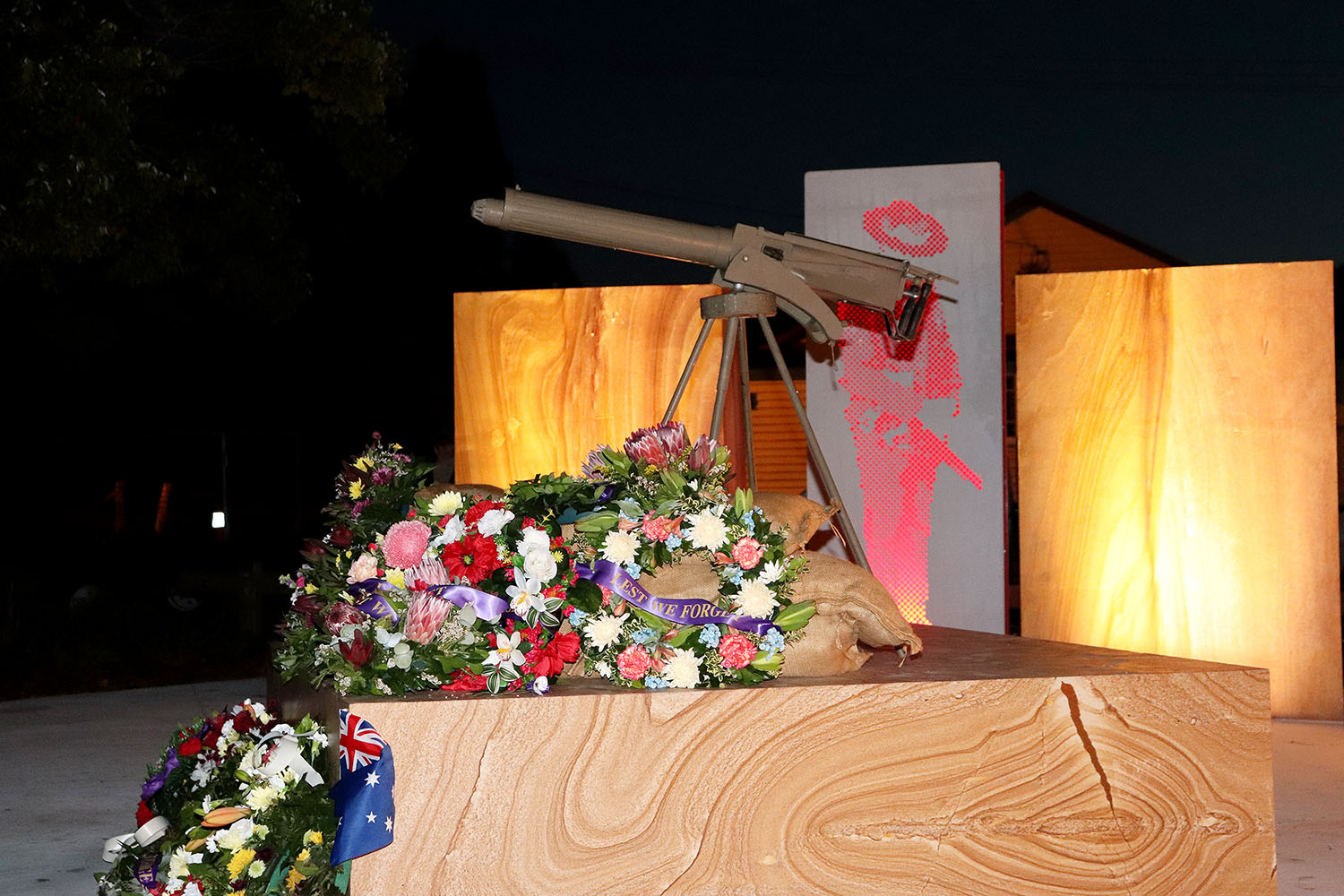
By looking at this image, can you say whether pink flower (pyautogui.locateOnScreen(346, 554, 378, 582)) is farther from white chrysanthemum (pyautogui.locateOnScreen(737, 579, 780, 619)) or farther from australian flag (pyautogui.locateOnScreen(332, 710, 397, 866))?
white chrysanthemum (pyautogui.locateOnScreen(737, 579, 780, 619))

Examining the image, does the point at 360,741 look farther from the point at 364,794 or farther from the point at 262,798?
the point at 262,798

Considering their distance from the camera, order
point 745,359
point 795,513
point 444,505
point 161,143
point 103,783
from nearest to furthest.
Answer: point 444,505, point 795,513, point 745,359, point 103,783, point 161,143

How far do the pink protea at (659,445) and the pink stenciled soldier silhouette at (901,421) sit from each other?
246 centimetres

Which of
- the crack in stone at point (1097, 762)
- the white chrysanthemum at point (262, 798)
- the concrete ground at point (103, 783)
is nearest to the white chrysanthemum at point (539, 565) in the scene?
the white chrysanthemum at point (262, 798)

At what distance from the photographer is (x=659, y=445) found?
109 inches

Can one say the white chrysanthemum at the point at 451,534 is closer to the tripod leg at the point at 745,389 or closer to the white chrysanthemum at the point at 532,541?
the white chrysanthemum at the point at 532,541

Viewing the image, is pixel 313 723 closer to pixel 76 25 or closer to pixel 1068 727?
pixel 1068 727

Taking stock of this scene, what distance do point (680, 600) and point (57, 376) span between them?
386 inches

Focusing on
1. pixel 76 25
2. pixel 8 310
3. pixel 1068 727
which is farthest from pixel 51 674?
pixel 1068 727

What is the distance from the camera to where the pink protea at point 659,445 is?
9.05 ft

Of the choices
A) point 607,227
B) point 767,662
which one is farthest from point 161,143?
point 767,662

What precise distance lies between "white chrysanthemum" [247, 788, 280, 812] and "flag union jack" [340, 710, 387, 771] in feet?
0.97

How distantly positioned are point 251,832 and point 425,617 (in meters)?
0.58

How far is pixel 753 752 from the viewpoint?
96.5 inches
